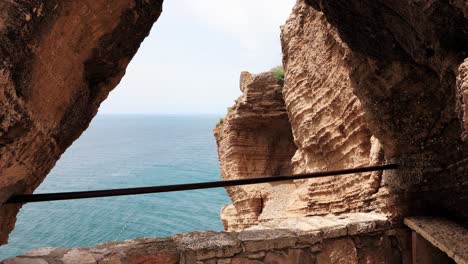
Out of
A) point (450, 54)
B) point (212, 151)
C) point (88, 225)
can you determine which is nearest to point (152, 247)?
point (450, 54)

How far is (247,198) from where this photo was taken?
14.4 meters

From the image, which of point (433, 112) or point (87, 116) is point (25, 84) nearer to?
point (87, 116)

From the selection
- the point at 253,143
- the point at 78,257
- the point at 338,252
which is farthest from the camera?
the point at 253,143

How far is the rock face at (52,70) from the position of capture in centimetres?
185

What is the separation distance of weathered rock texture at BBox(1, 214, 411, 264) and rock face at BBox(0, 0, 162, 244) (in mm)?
623

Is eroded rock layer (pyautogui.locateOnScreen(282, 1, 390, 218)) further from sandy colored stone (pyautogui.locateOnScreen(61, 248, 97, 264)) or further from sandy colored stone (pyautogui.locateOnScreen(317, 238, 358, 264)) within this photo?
sandy colored stone (pyautogui.locateOnScreen(61, 248, 97, 264))

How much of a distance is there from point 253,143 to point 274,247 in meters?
13.3

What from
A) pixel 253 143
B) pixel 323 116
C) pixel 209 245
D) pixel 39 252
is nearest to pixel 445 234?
pixel 209 245

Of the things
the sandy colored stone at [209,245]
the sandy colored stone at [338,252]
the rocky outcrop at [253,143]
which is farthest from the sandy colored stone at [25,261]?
the rocky outcrop at [253,143]

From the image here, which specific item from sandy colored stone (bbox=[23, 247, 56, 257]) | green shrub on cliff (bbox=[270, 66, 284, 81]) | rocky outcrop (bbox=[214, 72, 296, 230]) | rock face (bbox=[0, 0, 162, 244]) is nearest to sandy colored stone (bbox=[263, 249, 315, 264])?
sandy colored stone (bbox=[23, 247, 56, 257])

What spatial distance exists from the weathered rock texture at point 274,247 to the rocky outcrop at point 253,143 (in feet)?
34.3

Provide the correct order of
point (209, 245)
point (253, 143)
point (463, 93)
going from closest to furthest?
point (463, 93), point (209, 245), point (253, 143)

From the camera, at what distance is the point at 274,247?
298cm

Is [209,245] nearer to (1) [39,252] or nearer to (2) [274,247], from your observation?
(2) [274,247]
